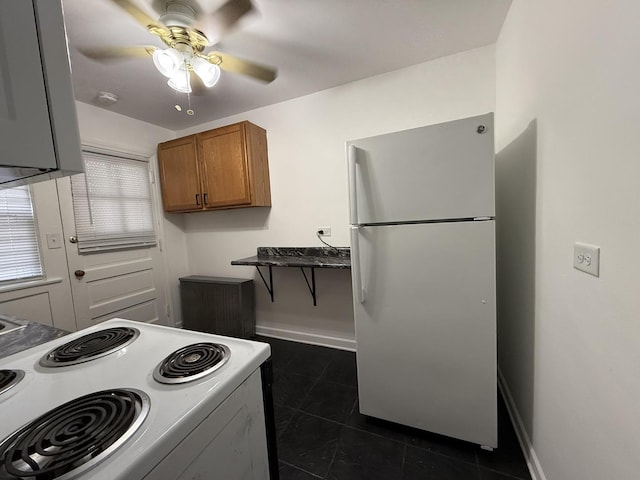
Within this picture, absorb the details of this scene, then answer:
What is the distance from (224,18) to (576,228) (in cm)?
194

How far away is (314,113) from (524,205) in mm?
1842

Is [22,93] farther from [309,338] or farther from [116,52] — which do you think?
[309,338]

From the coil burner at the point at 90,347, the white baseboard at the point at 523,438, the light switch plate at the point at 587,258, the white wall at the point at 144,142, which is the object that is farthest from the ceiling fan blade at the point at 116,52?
the white baseboard at the point at 523,438

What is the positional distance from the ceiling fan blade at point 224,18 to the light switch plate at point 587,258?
1.86 metres

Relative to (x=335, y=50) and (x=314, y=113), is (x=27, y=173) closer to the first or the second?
(x=335, y=50)

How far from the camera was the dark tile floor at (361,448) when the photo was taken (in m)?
1.28

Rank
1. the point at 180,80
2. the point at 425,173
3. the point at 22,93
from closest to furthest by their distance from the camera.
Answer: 1. the point at 22,93
2. the point at 425,173
3. the point at 180,80

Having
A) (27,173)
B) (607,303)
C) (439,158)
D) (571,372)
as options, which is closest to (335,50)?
(439,158)

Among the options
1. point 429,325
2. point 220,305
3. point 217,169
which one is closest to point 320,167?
point 217,169

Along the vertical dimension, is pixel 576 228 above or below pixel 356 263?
above

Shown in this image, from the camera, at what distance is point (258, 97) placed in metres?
2.37

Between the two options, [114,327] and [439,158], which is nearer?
[114,327]

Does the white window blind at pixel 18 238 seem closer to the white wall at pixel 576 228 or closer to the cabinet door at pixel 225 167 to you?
the cabinet door at pixel 225 167

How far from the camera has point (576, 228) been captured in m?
0.88
